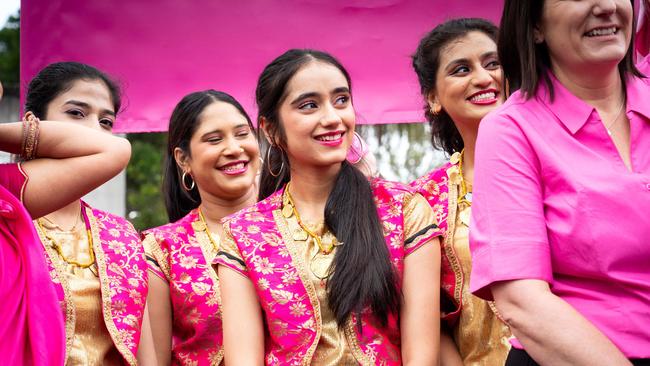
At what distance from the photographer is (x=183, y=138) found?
4.40 metres

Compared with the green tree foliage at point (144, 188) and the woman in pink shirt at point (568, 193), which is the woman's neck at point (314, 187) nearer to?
the woman in pink shirt at point (568, 193)

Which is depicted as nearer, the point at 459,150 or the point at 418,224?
the point at 418,224

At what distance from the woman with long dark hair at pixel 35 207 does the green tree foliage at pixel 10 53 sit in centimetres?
1432

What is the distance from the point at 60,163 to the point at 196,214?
1780mm

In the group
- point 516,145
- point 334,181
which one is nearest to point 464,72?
point 334,181

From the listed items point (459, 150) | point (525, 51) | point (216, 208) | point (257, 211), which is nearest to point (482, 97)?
point (459, 150)

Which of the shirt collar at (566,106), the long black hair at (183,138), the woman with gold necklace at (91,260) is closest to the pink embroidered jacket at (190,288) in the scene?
the woman with gold necklace at (91,260)

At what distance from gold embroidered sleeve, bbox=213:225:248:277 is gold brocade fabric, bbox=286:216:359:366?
0.70 ft

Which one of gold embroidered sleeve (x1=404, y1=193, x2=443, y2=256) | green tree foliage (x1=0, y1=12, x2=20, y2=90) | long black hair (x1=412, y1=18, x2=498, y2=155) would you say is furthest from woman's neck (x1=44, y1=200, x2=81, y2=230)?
green tree foliage (x1=0, y1=12, x2=20, y2=90)

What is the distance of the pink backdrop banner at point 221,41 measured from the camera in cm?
444

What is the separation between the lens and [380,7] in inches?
175

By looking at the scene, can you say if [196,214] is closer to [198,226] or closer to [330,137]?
[198,226]

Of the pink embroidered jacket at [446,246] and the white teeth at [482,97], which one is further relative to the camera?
the white teeth at [482,97]

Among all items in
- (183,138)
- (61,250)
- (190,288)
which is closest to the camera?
(61,250)
